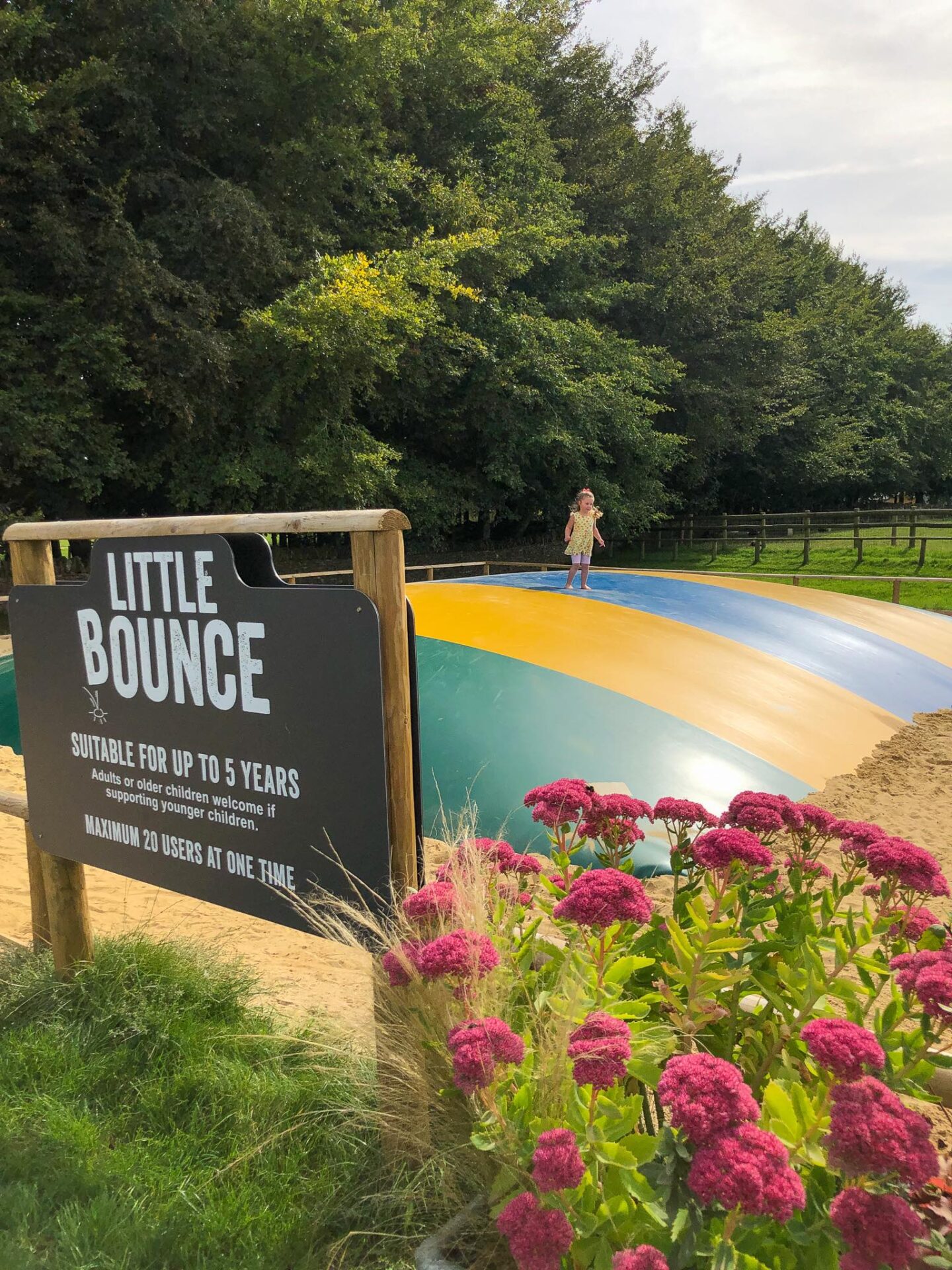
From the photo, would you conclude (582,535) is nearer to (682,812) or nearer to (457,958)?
(682,812)

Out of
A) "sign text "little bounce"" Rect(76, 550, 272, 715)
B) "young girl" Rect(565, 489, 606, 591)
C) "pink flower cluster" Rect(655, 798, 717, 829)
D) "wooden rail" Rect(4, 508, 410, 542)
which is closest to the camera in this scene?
"wooden rail" Rect(4, 508, 410, 542)

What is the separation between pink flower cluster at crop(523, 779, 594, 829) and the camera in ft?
8.97

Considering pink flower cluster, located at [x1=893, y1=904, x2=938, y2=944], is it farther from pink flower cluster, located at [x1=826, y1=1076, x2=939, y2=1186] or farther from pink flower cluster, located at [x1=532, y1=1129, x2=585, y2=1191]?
pink flower cluster, located at [x1=532, y1=1129, x2=585, y2=1191]

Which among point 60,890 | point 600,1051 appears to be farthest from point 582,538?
point 600,1051

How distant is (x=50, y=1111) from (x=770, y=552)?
32143 mm

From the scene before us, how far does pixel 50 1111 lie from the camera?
2.89 m

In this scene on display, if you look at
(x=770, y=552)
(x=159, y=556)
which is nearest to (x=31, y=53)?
(x=159, y=556)

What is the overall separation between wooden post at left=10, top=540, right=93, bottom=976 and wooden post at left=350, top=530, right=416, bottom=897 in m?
1.60

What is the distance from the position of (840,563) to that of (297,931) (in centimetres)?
2557

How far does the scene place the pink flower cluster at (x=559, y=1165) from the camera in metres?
1.64

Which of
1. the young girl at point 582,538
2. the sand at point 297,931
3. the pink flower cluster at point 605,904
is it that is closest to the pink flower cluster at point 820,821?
the pink flower cluster at point 605,904

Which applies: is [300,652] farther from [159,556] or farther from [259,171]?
[259,171]

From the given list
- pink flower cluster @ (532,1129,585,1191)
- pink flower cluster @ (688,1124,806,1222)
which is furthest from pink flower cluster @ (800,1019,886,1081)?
pink flower cluster @ (532,1129,585,1191)

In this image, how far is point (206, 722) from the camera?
9.64 ft
